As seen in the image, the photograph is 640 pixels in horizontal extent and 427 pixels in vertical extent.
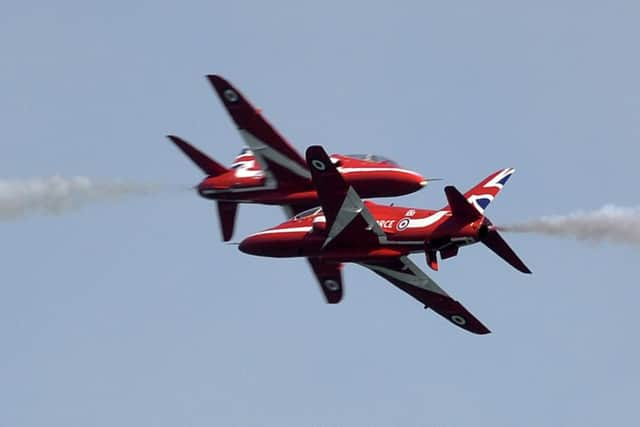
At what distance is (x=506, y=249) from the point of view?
52.6m

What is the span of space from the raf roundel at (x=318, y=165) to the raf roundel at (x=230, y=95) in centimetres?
681

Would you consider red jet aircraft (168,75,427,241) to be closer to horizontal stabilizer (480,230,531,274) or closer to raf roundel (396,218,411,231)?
raf roundel (396,218,411,231)

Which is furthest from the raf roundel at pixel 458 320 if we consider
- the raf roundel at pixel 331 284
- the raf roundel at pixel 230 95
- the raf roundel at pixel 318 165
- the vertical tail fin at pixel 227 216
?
the raf roundel at pixel 230 95

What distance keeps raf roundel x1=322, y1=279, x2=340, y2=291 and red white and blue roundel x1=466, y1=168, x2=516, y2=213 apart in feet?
22.9

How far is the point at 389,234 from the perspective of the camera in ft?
176

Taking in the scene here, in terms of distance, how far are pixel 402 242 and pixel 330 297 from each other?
24.8 ft

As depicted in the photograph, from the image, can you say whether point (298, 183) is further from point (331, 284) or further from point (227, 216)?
point (331, 284)

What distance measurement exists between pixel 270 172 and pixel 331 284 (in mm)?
4894

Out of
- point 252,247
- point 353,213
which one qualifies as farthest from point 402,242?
point 252,247

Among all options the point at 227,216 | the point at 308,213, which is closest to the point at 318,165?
the point at 308,213

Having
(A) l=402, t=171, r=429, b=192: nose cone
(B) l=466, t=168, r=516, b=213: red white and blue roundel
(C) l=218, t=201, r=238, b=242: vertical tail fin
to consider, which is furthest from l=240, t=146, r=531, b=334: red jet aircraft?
(C) l=218, t=201, r=238, b=242: vertical tail fin

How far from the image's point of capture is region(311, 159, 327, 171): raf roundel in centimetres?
5212

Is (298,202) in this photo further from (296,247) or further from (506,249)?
(506,249)

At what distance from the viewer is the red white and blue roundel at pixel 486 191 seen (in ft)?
182
